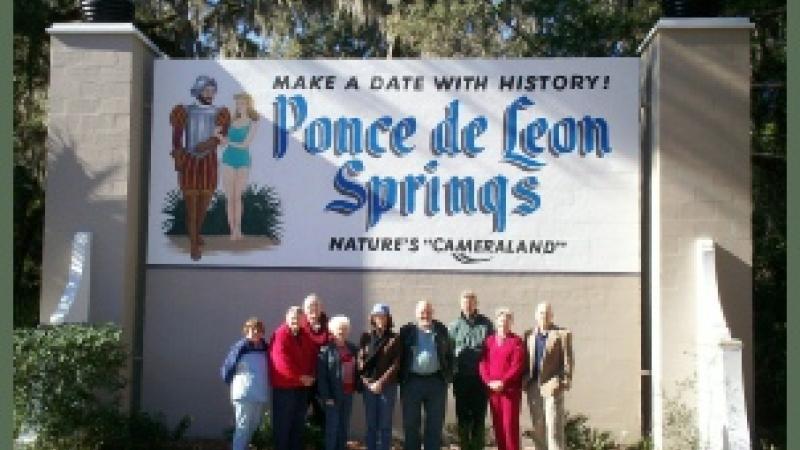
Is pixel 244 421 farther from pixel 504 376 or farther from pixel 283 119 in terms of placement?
pixel 283 119

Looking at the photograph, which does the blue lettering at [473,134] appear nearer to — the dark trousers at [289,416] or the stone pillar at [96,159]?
the dark trousers at [289,416]

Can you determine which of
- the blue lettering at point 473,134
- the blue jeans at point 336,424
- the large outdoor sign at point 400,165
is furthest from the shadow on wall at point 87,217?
the blue lettering at point 473,134

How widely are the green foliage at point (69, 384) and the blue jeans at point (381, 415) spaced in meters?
2.62

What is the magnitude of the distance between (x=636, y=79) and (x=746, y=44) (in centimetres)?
114

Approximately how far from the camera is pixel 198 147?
10.9 m

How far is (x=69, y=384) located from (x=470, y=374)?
3712mm

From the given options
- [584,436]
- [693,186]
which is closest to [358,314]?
[584,436]

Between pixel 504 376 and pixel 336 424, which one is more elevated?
pixel 504 376

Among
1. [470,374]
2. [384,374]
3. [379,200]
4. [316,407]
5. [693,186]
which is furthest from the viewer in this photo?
[379,200]

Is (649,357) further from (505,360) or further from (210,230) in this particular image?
(210,230)

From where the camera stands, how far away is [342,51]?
24.8 meters

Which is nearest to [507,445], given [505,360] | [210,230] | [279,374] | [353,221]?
[505,360]

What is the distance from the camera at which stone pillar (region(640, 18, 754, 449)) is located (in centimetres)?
1000

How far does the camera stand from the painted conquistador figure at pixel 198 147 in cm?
1088
